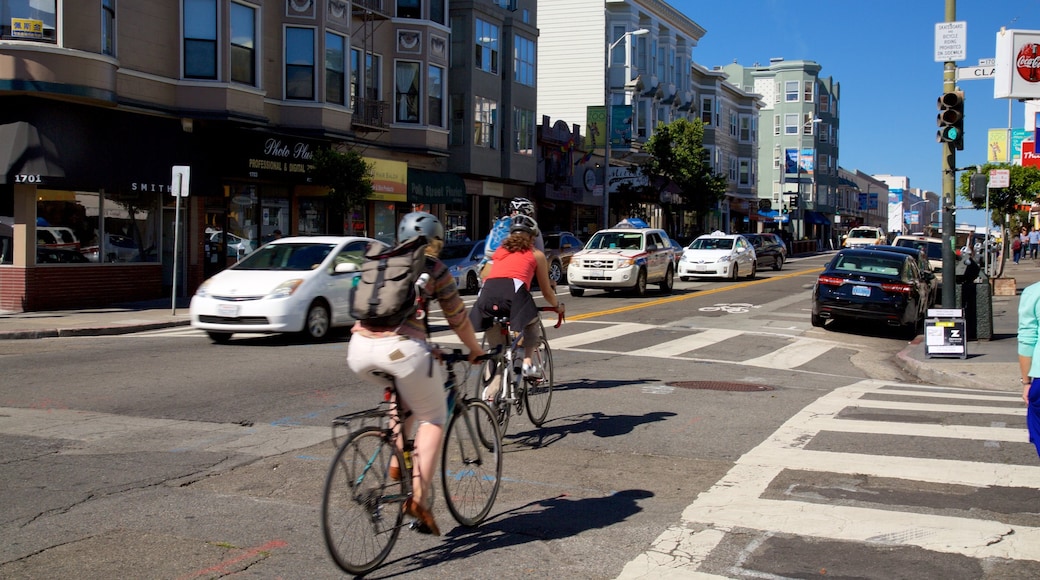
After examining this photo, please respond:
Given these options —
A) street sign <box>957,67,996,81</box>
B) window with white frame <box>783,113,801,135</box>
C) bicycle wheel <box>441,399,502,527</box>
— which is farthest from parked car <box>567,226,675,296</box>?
window with white frame <box>783,113,801,135</box>

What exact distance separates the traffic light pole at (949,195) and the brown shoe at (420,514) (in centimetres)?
1234

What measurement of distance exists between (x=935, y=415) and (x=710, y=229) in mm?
63739

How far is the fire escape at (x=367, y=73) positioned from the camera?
3022 cm

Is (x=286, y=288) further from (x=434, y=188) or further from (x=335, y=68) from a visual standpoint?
(x=434, y=188)

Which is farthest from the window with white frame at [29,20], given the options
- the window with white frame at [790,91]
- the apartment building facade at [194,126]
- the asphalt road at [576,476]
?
the window with white frame at [790,91]

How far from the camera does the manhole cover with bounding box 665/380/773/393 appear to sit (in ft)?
37.0

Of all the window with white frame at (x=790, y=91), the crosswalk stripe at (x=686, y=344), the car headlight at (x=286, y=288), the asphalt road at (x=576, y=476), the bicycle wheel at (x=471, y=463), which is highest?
the window with white frame at (x=790, y=91)

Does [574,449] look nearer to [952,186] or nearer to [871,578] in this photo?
[871,578]

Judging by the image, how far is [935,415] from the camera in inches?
375

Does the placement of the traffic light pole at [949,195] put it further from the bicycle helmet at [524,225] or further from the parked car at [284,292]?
the bicycle helmet at [524,225]

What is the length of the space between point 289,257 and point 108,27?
9.26m

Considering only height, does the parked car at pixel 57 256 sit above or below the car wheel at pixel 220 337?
above

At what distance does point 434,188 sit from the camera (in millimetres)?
34125

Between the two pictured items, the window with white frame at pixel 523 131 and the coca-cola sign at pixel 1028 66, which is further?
the window with white frame at pixel 523 131
